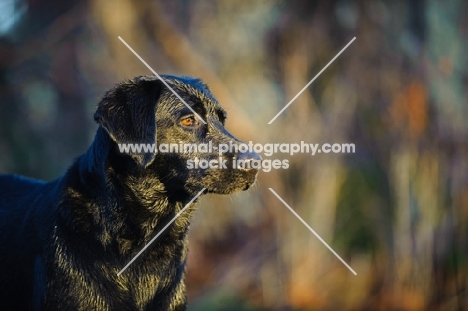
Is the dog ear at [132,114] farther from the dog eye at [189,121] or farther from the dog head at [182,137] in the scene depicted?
the dog eye at [189,121]

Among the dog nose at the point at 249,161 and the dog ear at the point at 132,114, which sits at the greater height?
the dog ear at the point at 132,114

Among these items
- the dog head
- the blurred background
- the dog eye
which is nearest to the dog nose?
the dog head

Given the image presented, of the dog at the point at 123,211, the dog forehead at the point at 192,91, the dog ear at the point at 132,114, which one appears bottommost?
the dog at the point at 123,211

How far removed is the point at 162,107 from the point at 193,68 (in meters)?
7.58

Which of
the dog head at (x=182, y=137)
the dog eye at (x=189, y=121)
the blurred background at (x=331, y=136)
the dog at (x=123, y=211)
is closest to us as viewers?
the dog at (x=123, y=211)

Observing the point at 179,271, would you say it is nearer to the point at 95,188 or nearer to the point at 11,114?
the point at 95,188

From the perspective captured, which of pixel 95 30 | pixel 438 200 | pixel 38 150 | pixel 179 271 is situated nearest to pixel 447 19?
pixel 438 200

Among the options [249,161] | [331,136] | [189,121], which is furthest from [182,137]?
[331,136]

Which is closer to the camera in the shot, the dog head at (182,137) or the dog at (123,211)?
the dog at (123,211)

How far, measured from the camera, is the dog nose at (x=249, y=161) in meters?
3.65

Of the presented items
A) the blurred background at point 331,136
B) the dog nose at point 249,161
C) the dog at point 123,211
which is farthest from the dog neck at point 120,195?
the blurred background at point 331,136

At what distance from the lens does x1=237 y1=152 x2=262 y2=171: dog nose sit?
12.0 feet

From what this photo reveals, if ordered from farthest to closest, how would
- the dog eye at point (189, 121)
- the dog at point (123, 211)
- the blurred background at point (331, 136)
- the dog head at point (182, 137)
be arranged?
the blurred background at point (331, 136) < the dog eye at point (189, 121) < the dog head at point (182, 137) < the dog at point (123, 211)

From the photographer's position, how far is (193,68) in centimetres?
1123
